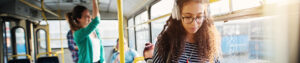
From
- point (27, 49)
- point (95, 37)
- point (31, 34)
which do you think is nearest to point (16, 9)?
point (31, 34)

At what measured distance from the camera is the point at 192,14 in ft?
2.84

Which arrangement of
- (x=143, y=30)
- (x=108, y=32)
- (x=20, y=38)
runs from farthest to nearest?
(x=20, y=38)
(x=108, y=32)
(x=143, y=30)

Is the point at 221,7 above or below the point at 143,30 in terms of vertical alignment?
above

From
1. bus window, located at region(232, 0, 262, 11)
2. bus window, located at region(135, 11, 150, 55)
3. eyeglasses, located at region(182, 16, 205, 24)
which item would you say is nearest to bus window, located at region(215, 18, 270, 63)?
bus window, located at region(232, 0, 262, 11)

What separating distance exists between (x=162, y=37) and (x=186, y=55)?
19cm

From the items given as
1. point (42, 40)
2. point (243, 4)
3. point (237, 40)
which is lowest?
point (42, 40)

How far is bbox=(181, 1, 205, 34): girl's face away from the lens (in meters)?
0.87

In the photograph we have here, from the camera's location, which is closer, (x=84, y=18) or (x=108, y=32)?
(x=84, y=18)

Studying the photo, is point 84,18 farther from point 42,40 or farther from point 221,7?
point 42,40

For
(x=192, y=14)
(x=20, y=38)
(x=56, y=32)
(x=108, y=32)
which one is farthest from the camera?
(x=20, y=38)

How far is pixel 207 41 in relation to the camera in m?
1.01

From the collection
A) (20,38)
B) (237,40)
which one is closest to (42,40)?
(20,38)

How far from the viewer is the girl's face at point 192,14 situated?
2.85 feet

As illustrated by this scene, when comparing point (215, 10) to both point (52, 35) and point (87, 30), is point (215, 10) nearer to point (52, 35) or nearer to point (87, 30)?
point (87, 30)
